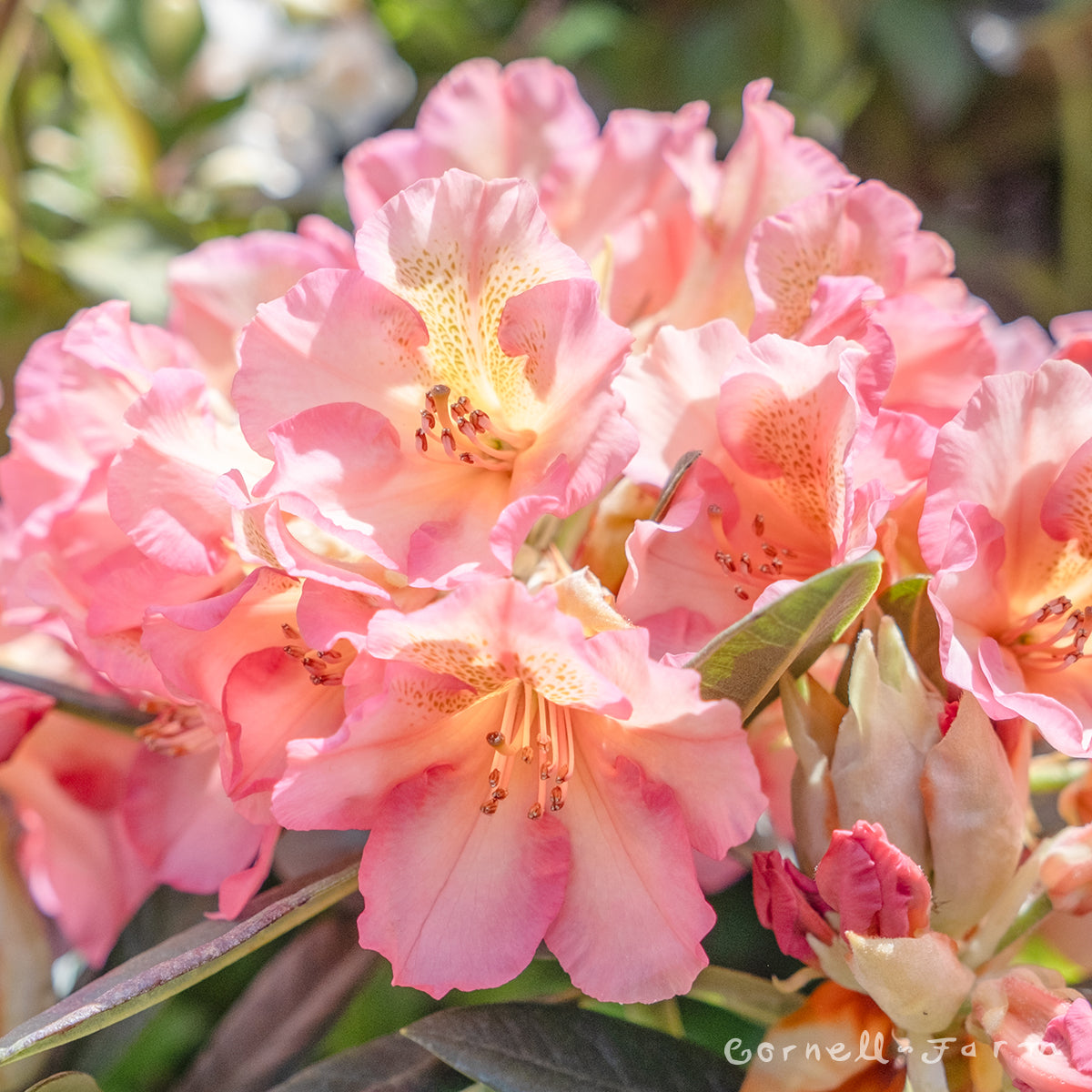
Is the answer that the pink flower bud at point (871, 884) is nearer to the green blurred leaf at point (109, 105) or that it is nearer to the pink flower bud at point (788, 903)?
the pink flower bud at point (788, 903)

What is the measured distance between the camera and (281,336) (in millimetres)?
477

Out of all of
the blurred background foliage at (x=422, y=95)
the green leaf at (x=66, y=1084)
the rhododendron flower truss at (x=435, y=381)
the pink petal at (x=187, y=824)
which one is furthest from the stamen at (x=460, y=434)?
the blurred background foliage at (x=422, y=95)

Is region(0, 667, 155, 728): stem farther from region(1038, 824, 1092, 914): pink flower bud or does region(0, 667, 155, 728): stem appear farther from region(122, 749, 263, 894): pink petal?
region(1038, 824, 1092, 914): pink flower bud

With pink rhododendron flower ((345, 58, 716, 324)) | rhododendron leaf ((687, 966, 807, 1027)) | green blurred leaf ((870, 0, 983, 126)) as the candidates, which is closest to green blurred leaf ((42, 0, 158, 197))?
pink rhododendron flower ((345, 58, 716, 324))

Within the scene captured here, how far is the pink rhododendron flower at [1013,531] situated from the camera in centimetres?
44

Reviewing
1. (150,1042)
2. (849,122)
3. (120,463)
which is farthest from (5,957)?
(849,122)

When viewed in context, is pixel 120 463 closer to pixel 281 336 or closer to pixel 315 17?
pixel 281 336

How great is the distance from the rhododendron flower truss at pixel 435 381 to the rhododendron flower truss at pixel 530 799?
0.04 m

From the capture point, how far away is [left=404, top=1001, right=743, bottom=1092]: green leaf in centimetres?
49

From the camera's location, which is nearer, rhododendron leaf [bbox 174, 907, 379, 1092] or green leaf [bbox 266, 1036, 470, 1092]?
green leaf [bbox 266, 1036, 470, 1092]

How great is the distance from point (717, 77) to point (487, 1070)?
109cm

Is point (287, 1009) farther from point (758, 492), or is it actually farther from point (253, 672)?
point (758, 492)

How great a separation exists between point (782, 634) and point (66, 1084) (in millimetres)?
391

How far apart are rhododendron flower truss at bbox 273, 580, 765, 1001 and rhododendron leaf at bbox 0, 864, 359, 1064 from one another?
5cm
